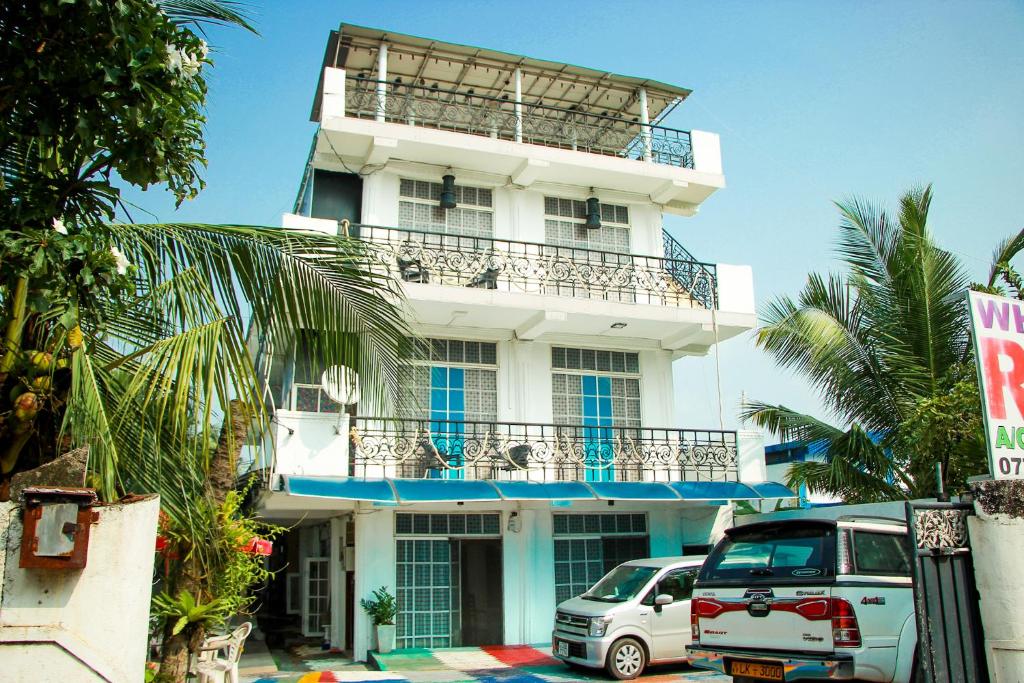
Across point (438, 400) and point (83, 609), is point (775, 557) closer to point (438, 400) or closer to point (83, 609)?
point (83, 609)

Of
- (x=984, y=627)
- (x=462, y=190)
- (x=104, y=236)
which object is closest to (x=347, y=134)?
(x=462, y=190)

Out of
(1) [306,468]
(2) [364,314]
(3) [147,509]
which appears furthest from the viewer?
(1) [306,468]

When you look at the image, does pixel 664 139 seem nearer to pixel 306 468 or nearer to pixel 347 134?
pixel 347 134

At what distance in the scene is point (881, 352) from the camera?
14906mm

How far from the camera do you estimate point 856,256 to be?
1534cm

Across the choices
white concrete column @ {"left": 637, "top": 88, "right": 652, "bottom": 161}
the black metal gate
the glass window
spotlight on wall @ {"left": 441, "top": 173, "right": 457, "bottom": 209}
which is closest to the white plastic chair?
the glass window

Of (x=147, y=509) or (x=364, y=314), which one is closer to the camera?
(x=147, y=509)

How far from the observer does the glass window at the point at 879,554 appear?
7.59 metres

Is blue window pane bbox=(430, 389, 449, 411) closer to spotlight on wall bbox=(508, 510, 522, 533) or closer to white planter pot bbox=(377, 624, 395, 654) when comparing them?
spotlight on wall bbox=(508, 510, 522, 533)

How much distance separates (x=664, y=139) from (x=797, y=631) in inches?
491

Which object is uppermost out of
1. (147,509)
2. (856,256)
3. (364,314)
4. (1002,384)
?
(856,256)

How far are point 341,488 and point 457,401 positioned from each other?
3.72m

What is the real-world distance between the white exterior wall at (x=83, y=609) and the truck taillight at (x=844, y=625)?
555 cm

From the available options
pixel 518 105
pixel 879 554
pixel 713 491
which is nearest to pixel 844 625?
pixel 879 554
